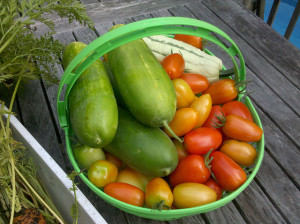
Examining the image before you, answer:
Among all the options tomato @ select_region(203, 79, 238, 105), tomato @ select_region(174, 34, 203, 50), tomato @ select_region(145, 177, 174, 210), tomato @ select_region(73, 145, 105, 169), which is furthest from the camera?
tomato @ select_region(174, 34, 203, 50)

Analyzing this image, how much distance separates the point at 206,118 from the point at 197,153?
13 centimetres

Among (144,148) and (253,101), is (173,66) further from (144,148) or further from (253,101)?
(253,101)

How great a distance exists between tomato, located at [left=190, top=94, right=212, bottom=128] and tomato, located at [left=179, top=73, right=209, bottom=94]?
3.0 inches

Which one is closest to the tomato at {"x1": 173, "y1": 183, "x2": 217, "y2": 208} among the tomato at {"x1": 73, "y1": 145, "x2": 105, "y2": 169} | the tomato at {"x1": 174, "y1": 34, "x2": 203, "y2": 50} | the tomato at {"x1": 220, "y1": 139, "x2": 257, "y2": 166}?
the tomato at {"x1": 220, "y1": 139, "x2": 257, "y2": 166}

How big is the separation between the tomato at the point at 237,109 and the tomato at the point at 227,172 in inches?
6.6

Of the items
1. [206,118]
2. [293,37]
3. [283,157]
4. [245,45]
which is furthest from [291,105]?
[293,37]

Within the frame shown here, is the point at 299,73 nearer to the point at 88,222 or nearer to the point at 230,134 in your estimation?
the point at 230,134

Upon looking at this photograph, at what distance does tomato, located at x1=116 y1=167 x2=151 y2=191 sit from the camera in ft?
2.60

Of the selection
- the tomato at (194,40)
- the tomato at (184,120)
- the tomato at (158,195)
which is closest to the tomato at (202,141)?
the tomato at (184,120)

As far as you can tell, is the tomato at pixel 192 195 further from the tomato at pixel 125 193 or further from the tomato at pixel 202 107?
the tomato at pixel 202 107

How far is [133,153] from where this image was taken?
29.5 inches

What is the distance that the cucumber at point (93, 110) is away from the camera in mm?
709

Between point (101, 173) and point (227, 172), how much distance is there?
35 centimetres

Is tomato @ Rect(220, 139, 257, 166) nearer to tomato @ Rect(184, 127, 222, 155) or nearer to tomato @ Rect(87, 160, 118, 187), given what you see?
tomato @ Rect(184, 127, 222, 155)
